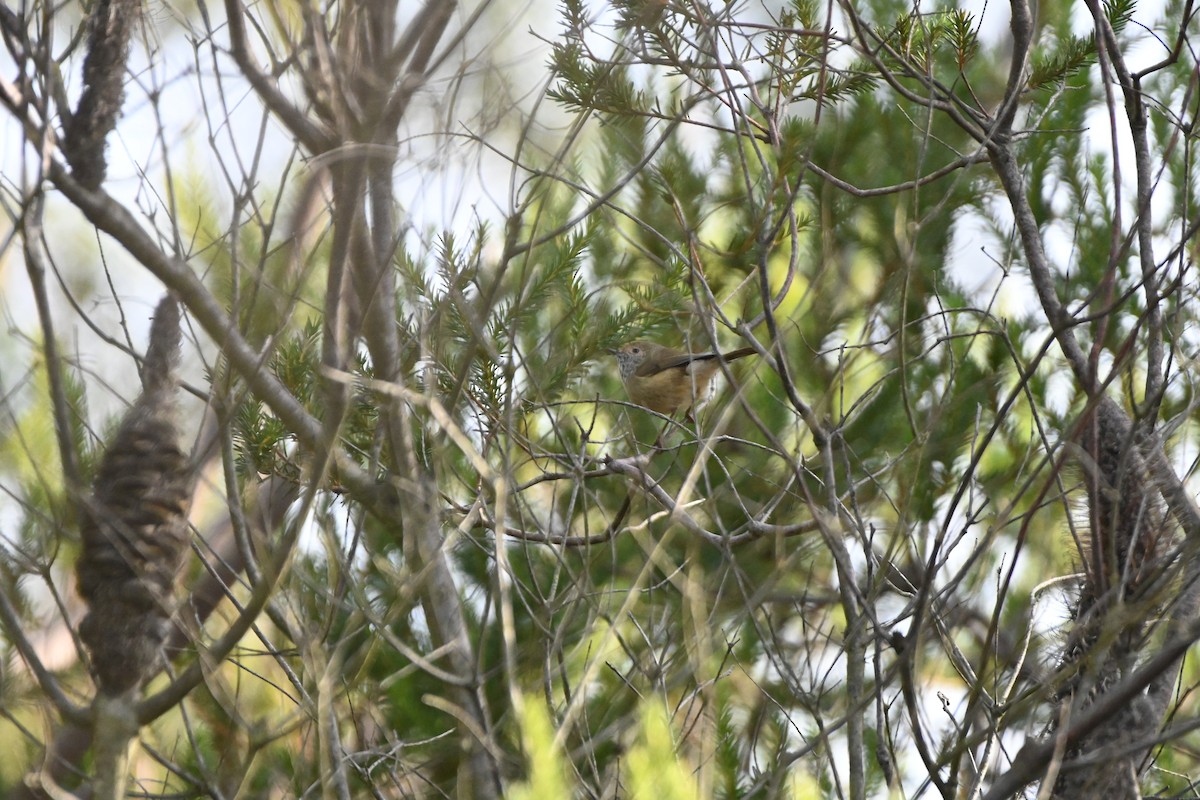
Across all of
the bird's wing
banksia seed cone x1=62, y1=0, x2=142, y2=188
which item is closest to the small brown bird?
the bird's wing

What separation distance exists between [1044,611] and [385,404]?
1.51 meters

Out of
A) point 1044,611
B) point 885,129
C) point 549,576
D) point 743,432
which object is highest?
point 885,129

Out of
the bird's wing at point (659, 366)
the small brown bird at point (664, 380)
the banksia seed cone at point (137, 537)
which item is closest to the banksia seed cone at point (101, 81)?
the banksia seed cone at point (137, 537)

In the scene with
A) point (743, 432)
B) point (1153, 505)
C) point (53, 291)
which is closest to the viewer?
point (1153, 505)

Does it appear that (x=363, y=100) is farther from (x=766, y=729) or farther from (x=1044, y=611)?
(x=766, y=729)

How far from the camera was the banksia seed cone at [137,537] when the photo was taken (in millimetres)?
1980

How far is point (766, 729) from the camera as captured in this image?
169 inches

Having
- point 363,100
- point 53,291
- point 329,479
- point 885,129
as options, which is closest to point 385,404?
point 329,479

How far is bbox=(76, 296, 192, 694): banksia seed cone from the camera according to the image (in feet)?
6.50

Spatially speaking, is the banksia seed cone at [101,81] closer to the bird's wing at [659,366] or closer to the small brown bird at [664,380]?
the small brown bird at [664,380]

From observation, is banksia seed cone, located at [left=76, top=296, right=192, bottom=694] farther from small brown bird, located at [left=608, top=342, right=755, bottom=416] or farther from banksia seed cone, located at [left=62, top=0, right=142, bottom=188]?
small brown bird, located at [left=608, top=342, right=755, bottom=416]

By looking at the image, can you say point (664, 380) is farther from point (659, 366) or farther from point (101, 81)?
point (101, 81)

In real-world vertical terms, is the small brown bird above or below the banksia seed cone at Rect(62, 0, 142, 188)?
above

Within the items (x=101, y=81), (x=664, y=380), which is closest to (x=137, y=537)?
(x=101, y=81)
